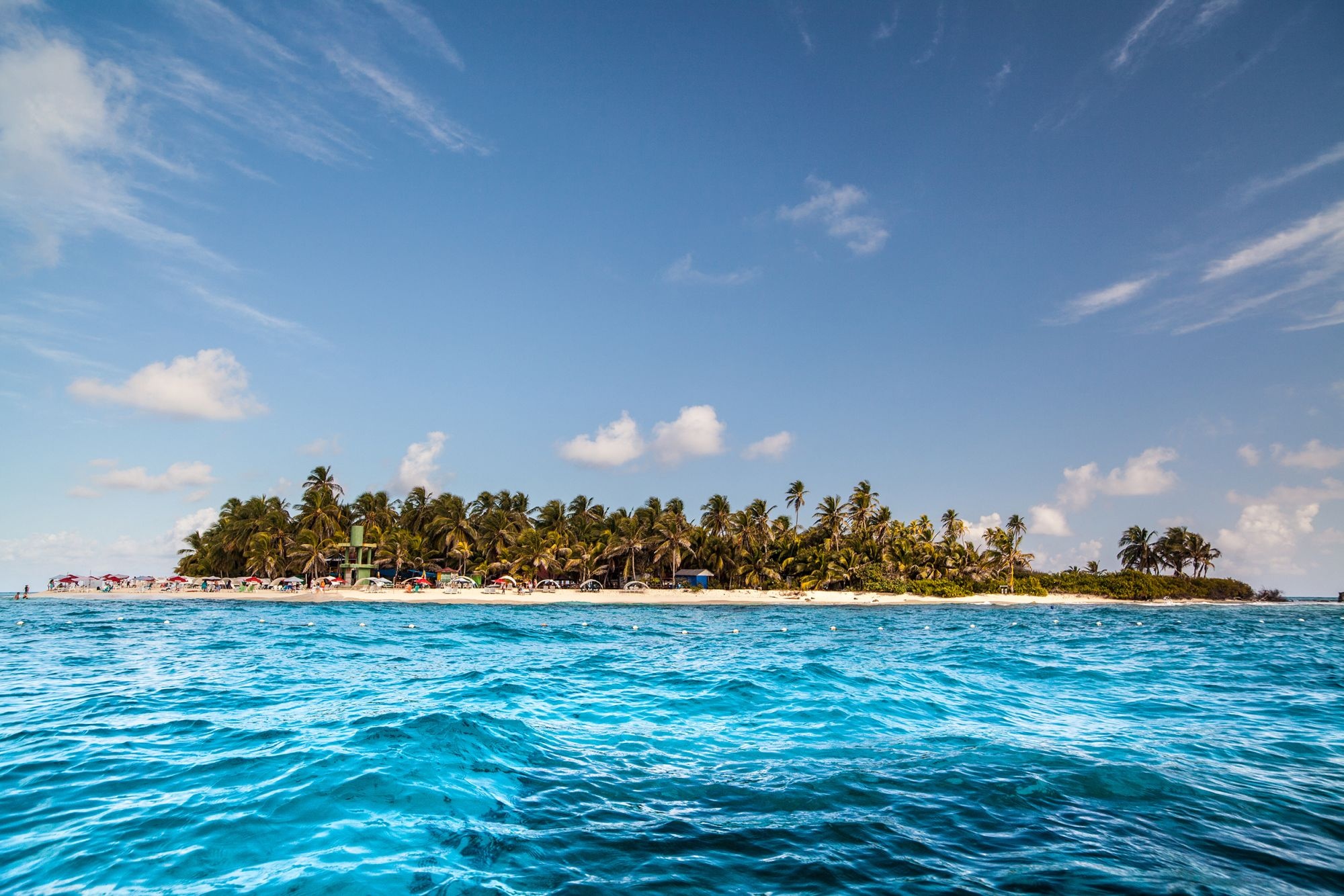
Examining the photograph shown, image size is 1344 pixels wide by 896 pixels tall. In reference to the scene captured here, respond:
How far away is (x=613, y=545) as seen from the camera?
303 ft

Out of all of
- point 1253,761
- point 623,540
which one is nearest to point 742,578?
point 623,540

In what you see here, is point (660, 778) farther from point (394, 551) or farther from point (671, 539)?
point (394, 551)

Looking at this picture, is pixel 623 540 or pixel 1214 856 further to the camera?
pixel 623 540

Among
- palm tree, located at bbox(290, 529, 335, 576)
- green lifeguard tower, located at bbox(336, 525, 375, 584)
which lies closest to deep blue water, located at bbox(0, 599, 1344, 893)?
green lifeguard tower, located at bbox(336, 525, 375, 584)

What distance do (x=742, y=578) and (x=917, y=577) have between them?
2551 cm

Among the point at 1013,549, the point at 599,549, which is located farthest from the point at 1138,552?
the point at 599,549

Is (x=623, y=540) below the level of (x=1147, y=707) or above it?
above

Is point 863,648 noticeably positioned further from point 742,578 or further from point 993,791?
point 742,578

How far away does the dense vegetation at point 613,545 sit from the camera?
88188 millimetres

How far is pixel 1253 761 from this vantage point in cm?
1055

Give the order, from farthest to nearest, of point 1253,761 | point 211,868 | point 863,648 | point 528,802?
point 863,648 → point 1253,761 → point 528,802 → point 211,868

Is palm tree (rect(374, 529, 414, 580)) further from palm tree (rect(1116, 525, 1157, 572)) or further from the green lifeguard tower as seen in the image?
palm tree (rect(1116, 525, 1157, 572))

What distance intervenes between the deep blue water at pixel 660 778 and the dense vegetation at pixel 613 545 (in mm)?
68958

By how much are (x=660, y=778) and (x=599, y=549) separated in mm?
83788
